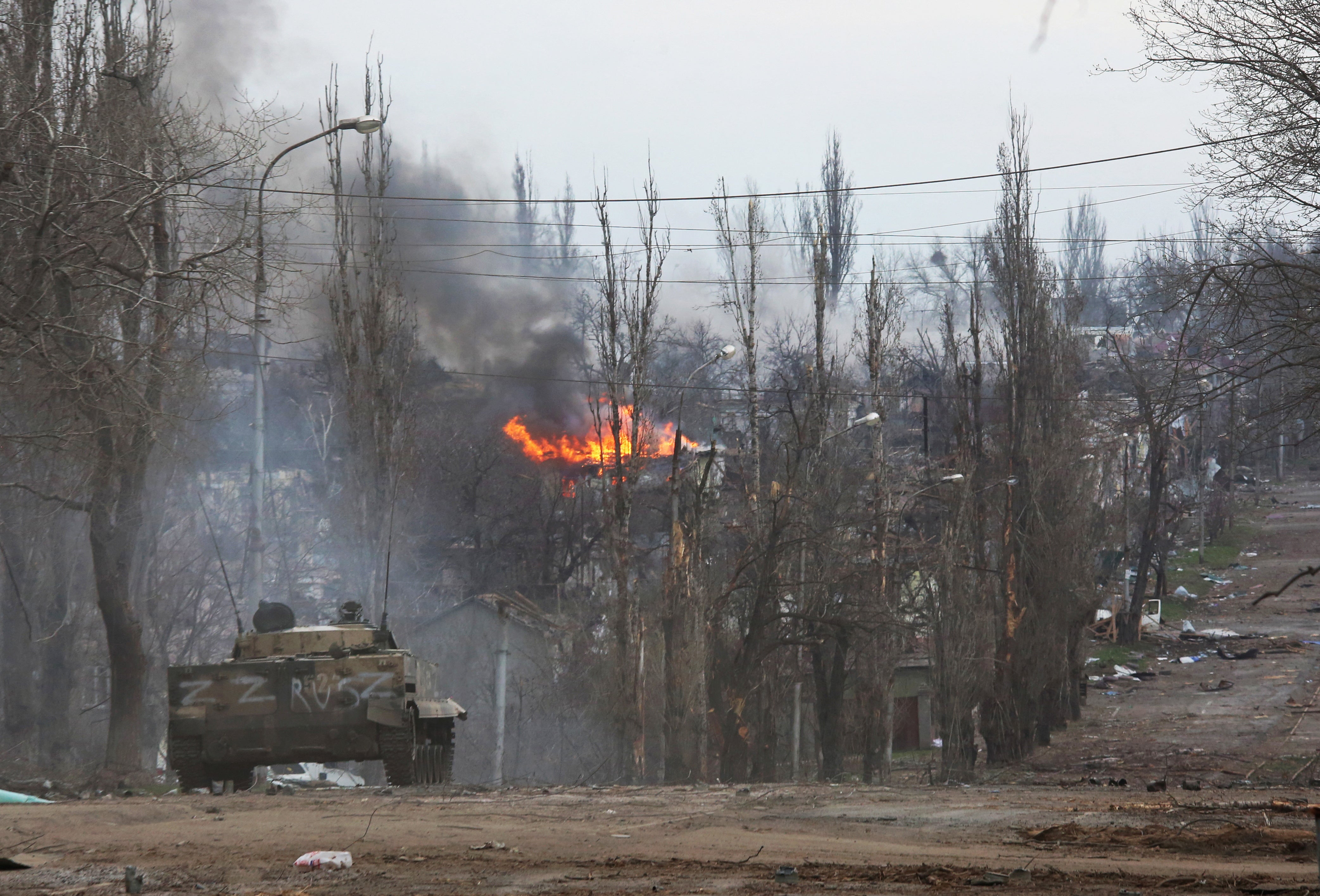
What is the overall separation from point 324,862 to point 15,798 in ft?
26.0

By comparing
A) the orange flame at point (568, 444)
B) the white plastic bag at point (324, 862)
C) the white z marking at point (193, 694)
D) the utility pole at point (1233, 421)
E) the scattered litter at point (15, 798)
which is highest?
the orange flame at point (568, 444)

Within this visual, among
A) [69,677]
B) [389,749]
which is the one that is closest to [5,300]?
[389,749]

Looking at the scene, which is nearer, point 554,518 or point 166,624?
point 166,624

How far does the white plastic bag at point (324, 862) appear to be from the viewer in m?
7.46

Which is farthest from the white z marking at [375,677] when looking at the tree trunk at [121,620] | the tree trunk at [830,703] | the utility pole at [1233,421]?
the tree trunk at [830,703]

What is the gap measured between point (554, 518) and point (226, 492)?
1170 centimetres

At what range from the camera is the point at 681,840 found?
8719mm

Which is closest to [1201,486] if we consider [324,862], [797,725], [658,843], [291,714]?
[797,725]

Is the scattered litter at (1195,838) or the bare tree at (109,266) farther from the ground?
the bare tree at (109,266)

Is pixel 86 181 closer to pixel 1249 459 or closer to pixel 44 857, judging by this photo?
pixel 44 857

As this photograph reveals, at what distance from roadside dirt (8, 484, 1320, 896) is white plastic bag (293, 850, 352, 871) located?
111 millimetres

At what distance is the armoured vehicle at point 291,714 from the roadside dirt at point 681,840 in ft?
2.27

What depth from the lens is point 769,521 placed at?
845 inches

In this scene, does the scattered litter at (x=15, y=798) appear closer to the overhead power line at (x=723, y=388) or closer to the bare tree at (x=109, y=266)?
the bare tree at (x=109, y=266)
